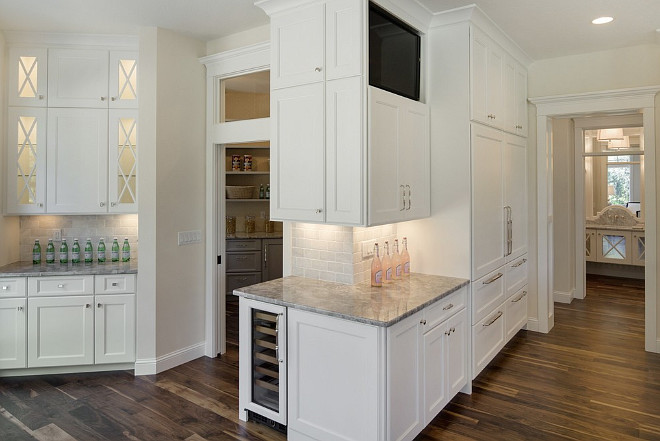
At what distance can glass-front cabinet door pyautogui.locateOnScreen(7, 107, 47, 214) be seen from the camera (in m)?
3.76

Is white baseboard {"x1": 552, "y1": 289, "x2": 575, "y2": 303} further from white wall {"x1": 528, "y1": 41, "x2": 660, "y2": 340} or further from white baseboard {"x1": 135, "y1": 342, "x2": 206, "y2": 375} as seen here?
white baseboard {"x1": 135, "y1": 342, "x2": 206, "y2": 375}

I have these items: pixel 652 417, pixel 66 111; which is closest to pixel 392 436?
pixel 652 417

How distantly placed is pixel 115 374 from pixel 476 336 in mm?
2892

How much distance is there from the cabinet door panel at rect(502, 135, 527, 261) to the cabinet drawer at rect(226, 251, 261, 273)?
3.25 meters

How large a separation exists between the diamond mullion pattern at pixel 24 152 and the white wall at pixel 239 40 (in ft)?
5.33

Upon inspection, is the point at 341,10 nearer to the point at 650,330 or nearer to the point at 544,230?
the point at 544,230

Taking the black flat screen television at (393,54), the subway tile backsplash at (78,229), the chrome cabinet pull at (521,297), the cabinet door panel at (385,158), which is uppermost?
the black flat screen television at (393,54)

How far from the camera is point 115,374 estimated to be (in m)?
3.70

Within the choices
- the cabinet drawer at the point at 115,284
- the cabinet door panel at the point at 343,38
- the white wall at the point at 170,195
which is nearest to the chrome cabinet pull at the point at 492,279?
the cabinet door panel at the point at 343,38

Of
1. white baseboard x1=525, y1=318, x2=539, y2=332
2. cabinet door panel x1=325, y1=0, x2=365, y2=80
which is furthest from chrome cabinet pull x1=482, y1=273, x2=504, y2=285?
cabinet door panel x1=325, y1=0, x2=365, y2=80

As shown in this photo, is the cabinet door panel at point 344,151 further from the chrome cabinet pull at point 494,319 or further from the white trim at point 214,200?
the chrome cabinet pull at point 494,319

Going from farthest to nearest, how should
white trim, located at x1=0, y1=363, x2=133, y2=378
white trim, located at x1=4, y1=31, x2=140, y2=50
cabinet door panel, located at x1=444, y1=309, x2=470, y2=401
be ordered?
white trim, located at x1=4, y1=31, x2=140, y2=50
white trim, located at x1=0, y1=363, x2=133, y2=378
cabinet door panel, located at x1=444, y1=309, x2=470, y2=401

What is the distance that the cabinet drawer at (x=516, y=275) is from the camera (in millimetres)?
3961

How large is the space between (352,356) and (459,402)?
1.23m
